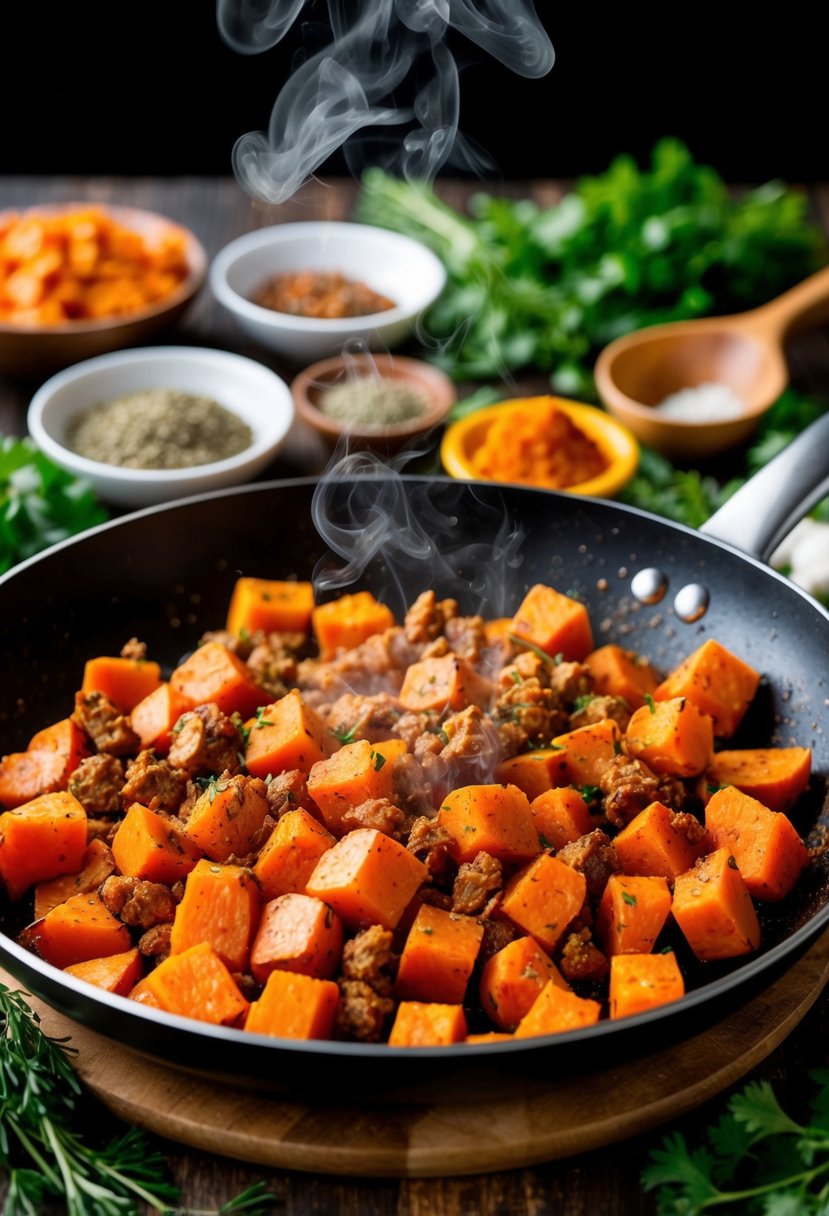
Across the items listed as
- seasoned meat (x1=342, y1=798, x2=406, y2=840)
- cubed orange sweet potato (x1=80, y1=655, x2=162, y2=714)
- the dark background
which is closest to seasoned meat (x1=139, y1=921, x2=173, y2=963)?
seasoned meat (x1=342, y1=798, x2=406, y2=840)

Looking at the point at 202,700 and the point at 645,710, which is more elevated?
the point at 645,710

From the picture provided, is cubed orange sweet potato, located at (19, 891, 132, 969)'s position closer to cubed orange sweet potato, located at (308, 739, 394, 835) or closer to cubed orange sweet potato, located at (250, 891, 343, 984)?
cubed orange sweet potato, located at (250, 891, 343, 984)

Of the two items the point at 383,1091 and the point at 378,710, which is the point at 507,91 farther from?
the point at 383,1091

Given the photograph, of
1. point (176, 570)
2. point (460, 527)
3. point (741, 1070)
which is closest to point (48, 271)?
point (176, 570)

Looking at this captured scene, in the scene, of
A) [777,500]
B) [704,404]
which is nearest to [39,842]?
[777,500]

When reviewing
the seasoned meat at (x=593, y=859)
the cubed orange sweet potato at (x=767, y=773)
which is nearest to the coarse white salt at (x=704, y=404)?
the cubed orange sweet potato at (x=767, y=773)

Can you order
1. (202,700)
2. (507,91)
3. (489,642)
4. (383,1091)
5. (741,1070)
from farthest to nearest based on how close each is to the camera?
(507,91) → (489,642) → (202,700) → (741,1070) → (383,1091)
